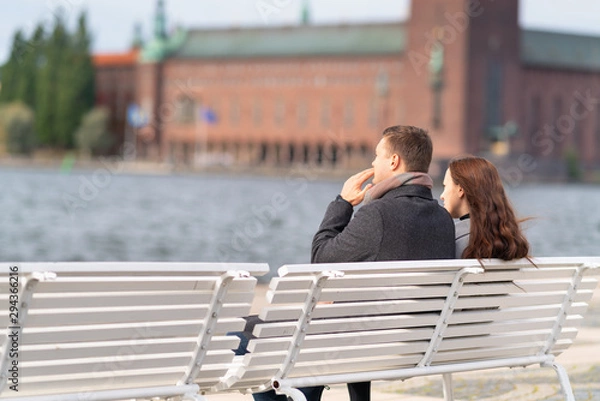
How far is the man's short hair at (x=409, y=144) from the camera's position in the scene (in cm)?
265

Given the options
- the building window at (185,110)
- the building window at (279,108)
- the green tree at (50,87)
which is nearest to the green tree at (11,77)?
the green tree at (50,87)

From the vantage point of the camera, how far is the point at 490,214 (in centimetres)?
273

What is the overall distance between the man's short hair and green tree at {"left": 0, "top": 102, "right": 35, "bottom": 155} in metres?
60.0

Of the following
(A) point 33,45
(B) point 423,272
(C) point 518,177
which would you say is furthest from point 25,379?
(A) point 33,45

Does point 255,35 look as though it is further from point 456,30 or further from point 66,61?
point 456,30

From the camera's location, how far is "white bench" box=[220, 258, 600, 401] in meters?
2.43

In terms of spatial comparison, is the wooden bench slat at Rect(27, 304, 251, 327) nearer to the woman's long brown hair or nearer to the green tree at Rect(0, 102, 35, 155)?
the woman's long brown hair

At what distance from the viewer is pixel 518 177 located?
58281mm

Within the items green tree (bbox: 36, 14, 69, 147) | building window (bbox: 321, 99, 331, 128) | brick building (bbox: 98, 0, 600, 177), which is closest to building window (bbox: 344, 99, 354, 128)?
brick building (bbox: 98, 0, 600, 177)

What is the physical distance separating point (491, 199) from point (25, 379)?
1065 mm

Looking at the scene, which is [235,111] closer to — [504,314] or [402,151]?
[504,314]

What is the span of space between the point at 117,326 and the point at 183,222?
1045 inches

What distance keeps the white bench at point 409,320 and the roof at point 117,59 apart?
212ft

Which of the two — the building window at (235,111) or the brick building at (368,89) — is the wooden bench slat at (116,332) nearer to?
the brick building at (368,89)
